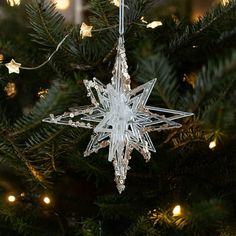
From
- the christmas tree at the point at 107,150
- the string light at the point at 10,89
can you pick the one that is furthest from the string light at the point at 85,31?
the string light at the point at 10,89

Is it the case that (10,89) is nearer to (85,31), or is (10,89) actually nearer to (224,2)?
(85,31)

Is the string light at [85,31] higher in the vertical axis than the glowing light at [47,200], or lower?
higher

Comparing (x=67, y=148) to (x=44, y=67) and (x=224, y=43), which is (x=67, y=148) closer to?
(x=44, y=67)

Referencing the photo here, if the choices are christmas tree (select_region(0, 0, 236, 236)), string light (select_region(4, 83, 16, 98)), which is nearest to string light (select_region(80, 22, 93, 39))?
christmas tree (select_region(0, 0, 236, 236))

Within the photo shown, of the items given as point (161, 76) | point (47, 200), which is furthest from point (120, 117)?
point (47, 200)

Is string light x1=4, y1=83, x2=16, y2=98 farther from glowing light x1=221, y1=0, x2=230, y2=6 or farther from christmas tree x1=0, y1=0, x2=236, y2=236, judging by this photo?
glowing light x1=221, y1=0, x2=230, y2=6

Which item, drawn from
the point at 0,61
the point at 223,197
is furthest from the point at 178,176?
the point at 0,61

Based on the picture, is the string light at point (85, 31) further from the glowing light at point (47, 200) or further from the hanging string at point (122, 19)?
the glowing light at point (47, 200)
